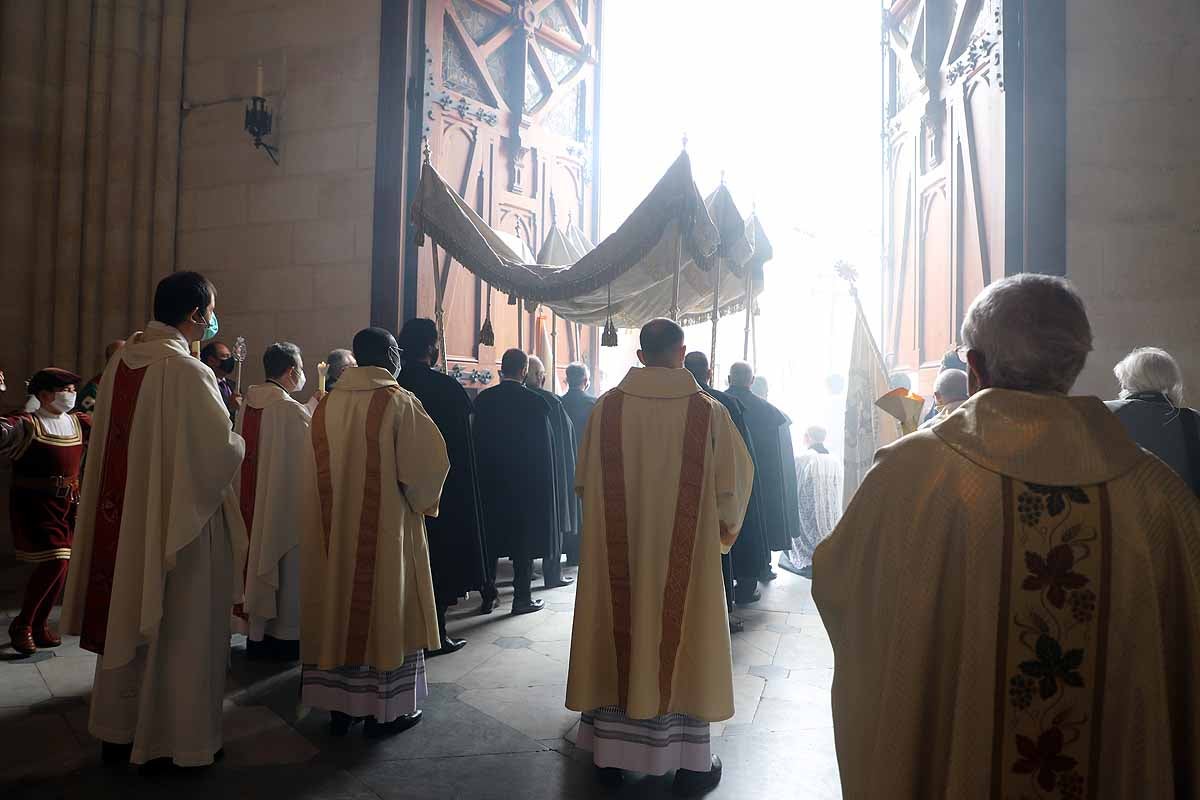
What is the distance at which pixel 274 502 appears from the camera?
3914 mm

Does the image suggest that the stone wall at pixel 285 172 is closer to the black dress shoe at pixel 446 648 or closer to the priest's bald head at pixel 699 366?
the priest's bald head at pixel 699 366

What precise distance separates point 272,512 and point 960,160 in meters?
5.20

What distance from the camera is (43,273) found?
6.46 meters

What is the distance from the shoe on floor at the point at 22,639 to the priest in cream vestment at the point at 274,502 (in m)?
0.99

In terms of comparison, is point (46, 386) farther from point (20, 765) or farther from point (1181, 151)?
point (1181, 151)

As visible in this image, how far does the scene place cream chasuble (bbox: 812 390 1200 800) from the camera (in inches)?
50.5

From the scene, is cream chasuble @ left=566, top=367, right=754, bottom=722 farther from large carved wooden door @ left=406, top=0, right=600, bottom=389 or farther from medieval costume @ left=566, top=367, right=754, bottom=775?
large carved wooden door @ left=406, top=0, right=600, bottom=389

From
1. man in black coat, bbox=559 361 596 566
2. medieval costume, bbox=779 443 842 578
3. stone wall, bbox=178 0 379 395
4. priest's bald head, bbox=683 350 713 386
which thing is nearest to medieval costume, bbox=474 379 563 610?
man in black coat, bbox=559 361 596 566

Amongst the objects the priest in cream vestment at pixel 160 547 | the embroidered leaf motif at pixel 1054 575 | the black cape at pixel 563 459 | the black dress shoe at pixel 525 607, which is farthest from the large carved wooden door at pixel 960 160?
the priest in cream vestment at pixel 160 547

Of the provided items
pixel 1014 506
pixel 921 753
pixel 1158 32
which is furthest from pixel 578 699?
pixel 1158 32

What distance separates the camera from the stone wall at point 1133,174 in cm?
490

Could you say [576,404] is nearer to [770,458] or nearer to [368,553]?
[770,458]

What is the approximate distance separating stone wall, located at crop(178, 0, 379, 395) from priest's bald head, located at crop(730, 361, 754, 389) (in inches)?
115

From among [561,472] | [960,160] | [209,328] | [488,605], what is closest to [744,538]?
[561,472]
